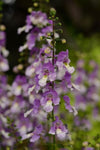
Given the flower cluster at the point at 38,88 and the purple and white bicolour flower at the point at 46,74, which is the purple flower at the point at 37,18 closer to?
the flower cluster at the point at 38,88

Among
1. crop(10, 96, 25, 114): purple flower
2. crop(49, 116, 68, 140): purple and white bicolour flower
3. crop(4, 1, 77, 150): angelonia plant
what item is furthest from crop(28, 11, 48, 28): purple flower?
crop(49, 116, 68, 140): purple and white bicolour flower

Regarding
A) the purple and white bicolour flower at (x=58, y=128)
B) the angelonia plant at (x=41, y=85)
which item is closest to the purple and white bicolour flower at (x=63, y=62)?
the angelonia plant at (x=41, y=85)

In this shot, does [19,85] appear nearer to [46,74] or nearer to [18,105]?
[18,105]

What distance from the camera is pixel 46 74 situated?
1809mm

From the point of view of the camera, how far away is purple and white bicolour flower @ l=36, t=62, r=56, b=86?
177 cm

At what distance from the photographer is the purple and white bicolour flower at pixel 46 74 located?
1772 millimetres

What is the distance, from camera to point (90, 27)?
737 centimetres

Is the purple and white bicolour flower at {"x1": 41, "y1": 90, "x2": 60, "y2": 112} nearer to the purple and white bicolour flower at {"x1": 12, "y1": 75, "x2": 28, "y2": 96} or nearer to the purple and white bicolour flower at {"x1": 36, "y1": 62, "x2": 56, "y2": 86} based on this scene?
the purple and white bicolour flower at {"x1": 36, "y1": 62, "x2": 56, "y2": 86}

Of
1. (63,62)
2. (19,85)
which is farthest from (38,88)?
(19,85)

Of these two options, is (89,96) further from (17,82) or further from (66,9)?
(66,9)

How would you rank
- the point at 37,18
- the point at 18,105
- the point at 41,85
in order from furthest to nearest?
the point at 18,105
the point at 37,18
the point at 41,85

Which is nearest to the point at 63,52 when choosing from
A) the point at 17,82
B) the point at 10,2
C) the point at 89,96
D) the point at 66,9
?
the point at 17,82

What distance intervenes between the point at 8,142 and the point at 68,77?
0.84 metres

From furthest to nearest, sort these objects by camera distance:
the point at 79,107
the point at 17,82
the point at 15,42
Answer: the point at 15,42
the point at 79,107
the point at 17,82
